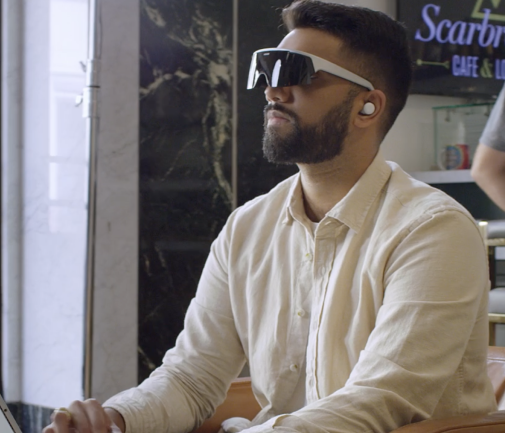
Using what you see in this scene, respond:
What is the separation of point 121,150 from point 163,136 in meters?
0.20

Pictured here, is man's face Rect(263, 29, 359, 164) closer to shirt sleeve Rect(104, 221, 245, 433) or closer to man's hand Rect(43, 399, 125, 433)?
shirt sleeve Rect(104, 221, 245, 433)

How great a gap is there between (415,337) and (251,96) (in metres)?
2.42

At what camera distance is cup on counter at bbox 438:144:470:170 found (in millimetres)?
4422

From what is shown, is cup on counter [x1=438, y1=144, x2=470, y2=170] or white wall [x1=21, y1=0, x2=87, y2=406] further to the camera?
cup on counter [x1=438, y1=144, x2=470, y2=170]

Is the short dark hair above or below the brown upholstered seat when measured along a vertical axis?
above

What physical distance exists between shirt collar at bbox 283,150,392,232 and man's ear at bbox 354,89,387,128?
0.09 m

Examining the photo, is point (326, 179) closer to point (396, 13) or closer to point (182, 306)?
point (182, 306)

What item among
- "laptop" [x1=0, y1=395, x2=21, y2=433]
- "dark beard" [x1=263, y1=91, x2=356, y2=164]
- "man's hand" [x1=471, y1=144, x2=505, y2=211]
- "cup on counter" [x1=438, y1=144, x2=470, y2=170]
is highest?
"dark beard" [x1=263, y1=91, x2=356, y2=164]

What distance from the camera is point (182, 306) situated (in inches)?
136

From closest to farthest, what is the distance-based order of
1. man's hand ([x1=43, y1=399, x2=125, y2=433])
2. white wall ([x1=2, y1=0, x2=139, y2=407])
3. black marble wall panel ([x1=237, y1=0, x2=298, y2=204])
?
man's hand ([x1=43, y1=399, x2=125, y2=433]), white wall ([x1=2, y1=0, x2=139, y2=407]), black marble wall panel ([x1=237, y1=0, x2=298, y2=204])

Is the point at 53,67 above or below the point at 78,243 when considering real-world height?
above

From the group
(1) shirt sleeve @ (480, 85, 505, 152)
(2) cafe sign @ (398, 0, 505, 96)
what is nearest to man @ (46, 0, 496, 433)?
(1) shirt sleeve @ (480, 85, 505, 152)

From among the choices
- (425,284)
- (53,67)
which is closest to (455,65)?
(53,67)

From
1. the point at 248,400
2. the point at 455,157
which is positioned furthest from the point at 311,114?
the point at 455,157
